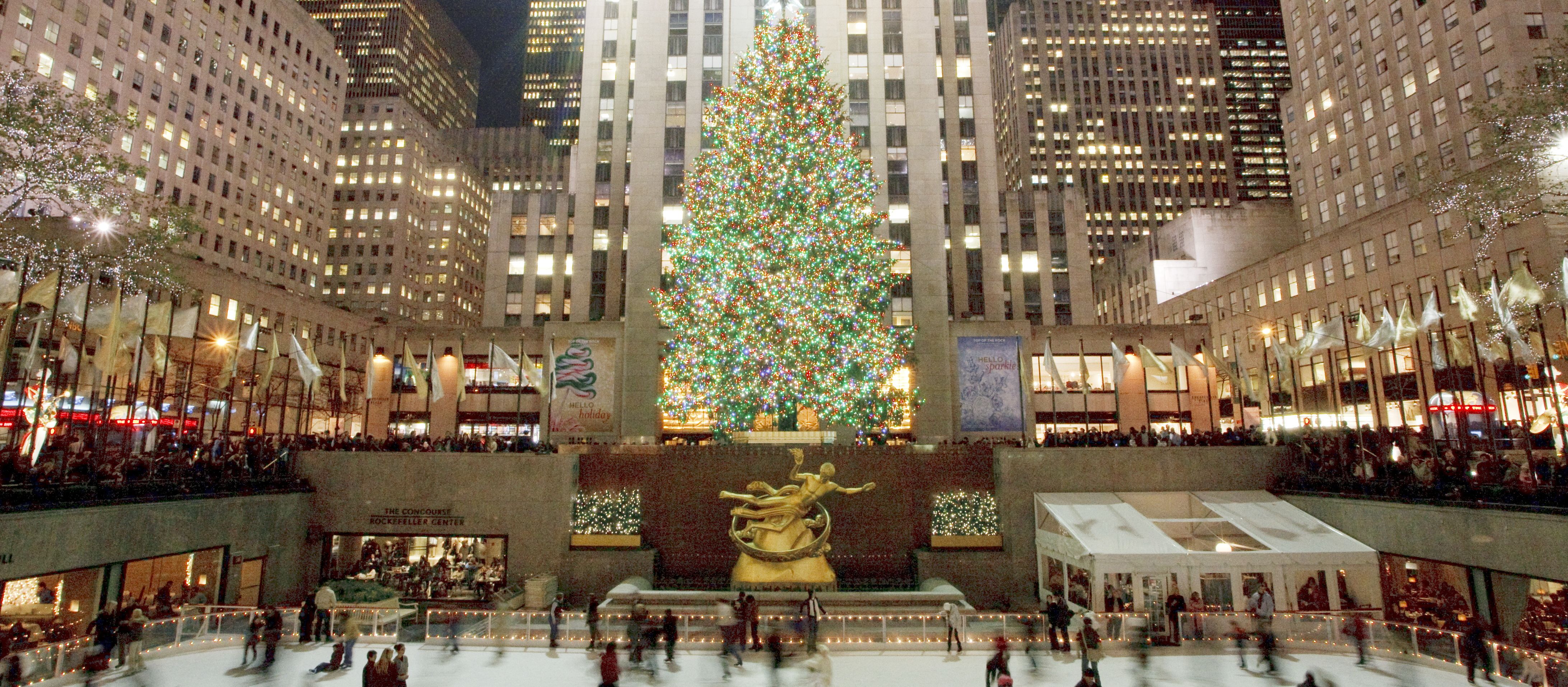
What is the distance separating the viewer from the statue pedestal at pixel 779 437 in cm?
3136

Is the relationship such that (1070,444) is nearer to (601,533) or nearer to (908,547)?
(908,547)

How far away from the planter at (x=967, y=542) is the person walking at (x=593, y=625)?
12064 millimetres

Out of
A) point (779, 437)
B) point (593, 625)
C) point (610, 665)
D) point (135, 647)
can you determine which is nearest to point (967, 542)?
point (779, 437)

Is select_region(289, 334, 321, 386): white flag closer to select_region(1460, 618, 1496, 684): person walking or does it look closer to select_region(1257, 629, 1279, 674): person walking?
select_region(1257, 629, 1279, 674): person walking

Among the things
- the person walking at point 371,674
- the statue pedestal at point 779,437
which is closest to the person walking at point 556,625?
the person walking at point 371,674

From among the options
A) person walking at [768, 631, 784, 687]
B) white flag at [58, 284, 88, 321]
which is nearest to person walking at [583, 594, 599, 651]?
person walking at [768, 631, 784, 687]

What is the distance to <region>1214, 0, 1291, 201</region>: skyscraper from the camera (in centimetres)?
13750

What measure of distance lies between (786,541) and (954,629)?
734 centimetres

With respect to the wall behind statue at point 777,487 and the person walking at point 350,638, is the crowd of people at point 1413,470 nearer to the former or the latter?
the wall behind statue at point 777,487

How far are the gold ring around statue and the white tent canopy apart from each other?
21.8ft

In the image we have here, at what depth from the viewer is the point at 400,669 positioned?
12.7 meters

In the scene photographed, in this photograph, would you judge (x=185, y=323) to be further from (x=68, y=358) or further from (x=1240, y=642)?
(x=1240, y=642)

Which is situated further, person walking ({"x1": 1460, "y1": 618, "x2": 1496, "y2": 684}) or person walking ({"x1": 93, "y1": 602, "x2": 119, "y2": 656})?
person walking ({"x1": 93, "y1": 602, "x2": 119, "y2": 656})

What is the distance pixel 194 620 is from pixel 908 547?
19186 millimetres
